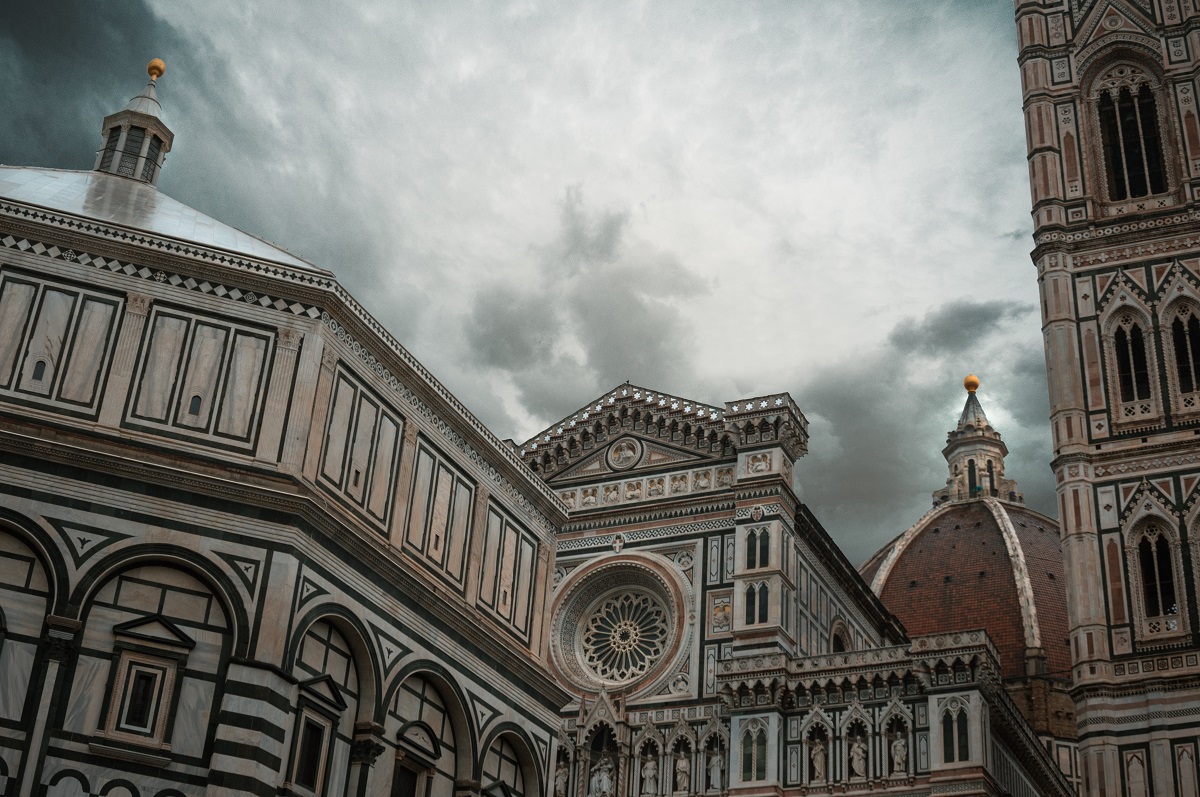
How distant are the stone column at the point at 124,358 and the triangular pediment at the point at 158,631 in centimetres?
281

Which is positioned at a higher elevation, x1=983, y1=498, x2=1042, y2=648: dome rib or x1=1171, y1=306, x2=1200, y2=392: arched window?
x1=983, y1=498, x2=1042, y2=648: dome rib

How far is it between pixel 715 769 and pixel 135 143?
21.8 metres

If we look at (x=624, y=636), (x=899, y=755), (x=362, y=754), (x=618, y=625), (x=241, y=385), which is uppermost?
(x=618, y=625)

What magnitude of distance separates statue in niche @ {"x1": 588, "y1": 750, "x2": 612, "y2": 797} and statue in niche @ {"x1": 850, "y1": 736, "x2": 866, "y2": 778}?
23.7 ft

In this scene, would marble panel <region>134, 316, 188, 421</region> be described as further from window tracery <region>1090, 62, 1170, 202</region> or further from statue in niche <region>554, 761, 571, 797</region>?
window tracery <region>1090, 62, 1170, 202</region>

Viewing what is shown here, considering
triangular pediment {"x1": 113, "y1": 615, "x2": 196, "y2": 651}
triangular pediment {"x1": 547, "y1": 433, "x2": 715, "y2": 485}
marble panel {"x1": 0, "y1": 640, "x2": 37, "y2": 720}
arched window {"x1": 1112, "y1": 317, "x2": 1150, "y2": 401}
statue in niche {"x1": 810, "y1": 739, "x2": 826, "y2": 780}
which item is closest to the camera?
marble panel {"x1": 0, "y1": 640, "x2": 37, "y2": 720}

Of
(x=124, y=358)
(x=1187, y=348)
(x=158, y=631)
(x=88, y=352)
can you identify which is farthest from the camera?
(x=1187, y=348)

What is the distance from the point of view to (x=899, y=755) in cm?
3506

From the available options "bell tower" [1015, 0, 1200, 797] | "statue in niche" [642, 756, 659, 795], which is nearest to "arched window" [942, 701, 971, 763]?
"bell tower" [1015, 0, 1200, 797]

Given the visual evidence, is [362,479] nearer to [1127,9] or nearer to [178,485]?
[178,485]

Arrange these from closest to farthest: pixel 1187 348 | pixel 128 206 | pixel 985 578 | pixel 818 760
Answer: pixel 128 206
pixel 818 760
pixel 1187 348
pixel 985 578

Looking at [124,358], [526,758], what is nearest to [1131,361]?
[526,758]

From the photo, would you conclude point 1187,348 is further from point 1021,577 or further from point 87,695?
point 1021,577

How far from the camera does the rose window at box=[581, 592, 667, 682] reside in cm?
4250
